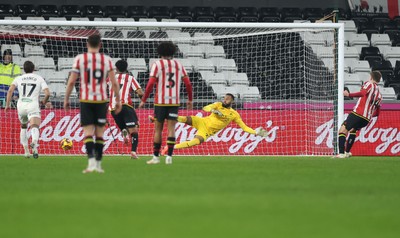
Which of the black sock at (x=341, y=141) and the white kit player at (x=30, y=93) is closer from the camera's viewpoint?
the white kit player at (x=30, y=93)

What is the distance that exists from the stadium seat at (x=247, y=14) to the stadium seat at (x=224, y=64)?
4.63 m

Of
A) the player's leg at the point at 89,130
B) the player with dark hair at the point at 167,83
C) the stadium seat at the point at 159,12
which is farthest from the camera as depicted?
the stadium seat at the point at 159,12

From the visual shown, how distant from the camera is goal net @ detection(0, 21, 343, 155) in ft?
68.7

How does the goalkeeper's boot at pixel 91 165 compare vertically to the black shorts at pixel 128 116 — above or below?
below

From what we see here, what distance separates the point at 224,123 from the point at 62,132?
13.7 ft

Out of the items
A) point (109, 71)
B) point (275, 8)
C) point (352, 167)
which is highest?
point (275, 8)

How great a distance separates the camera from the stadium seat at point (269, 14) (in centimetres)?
2838

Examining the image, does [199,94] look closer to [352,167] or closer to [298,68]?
[298,68]

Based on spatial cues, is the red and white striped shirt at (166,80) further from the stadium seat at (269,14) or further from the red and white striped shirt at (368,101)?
the stadium seat at (269,14)

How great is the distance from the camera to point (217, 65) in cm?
2377

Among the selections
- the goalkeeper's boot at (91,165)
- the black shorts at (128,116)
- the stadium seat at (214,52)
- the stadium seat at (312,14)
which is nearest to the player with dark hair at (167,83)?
the goalkeeper's boot at (91,165)

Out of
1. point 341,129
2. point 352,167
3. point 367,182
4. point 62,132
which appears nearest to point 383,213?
point 367,182

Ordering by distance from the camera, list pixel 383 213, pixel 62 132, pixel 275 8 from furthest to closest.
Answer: pixel 275 8
pixel 62 132
pixel 383 213

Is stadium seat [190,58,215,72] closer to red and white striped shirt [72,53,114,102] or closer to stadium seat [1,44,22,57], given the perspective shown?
stadium seat [1,44,22,57]
